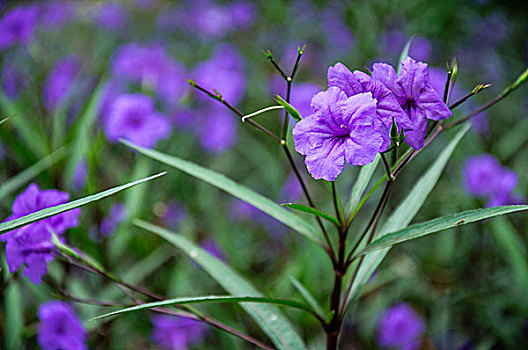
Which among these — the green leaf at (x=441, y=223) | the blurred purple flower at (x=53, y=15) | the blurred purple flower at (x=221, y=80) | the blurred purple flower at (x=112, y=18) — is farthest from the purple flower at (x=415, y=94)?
the blurred purple flower at (x=112, y=18)

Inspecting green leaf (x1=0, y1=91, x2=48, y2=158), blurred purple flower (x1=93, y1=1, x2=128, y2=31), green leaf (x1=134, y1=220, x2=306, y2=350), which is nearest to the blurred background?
green leaf (x1=0, y1=91, x2=48, y2=158)

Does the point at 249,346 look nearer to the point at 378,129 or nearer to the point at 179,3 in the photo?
the point at 378,129

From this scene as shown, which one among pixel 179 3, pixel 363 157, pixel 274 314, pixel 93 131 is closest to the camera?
pixel 363 157

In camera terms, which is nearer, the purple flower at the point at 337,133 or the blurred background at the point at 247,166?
the purple flower at the point at 337,133

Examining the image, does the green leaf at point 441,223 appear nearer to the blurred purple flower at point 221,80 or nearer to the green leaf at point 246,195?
the green leaf at point 246,195

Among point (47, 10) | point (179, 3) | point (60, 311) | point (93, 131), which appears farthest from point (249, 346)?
point (179, 3)

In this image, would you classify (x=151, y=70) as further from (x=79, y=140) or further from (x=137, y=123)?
(x=79, y=140)

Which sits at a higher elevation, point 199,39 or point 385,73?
point 385,73
